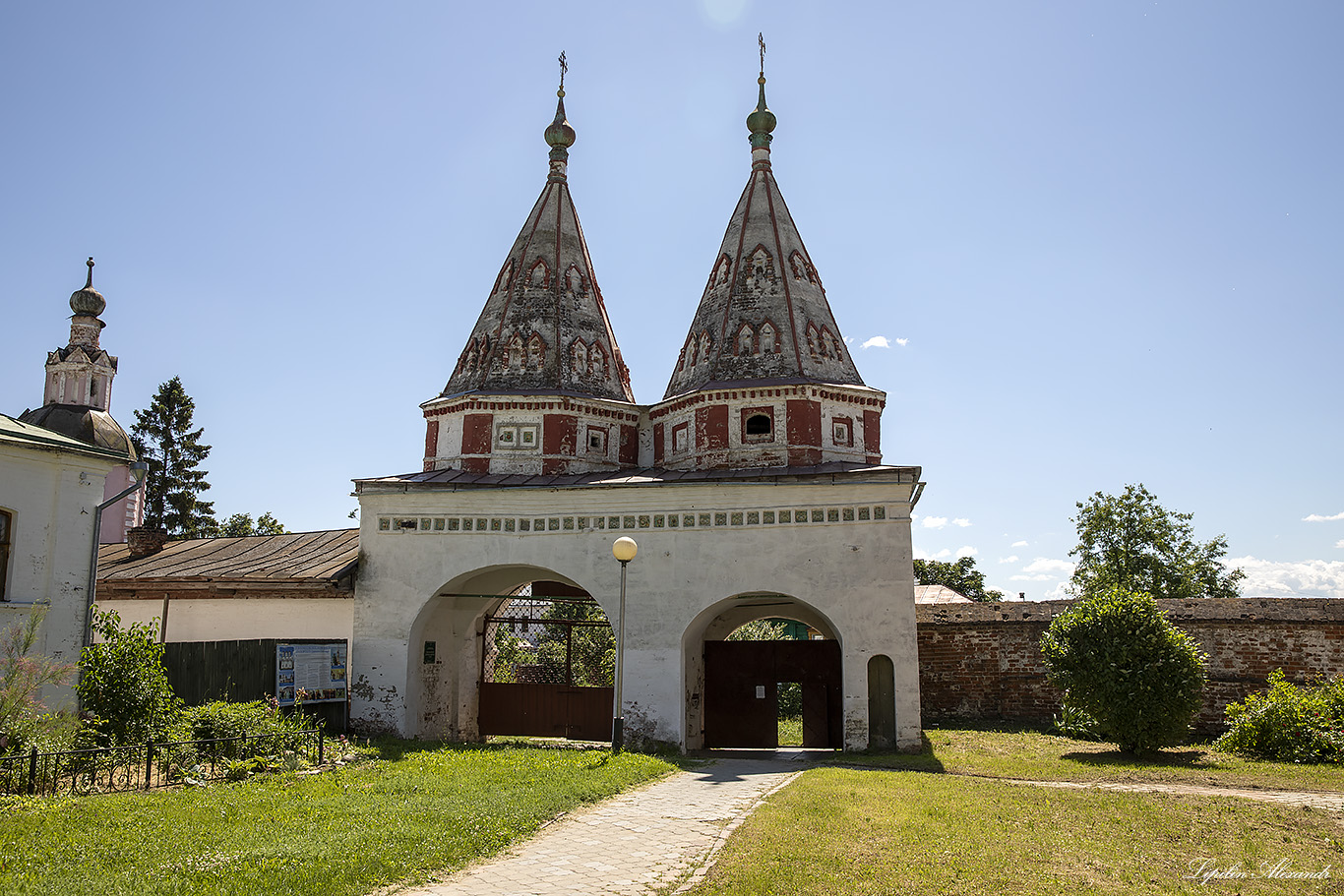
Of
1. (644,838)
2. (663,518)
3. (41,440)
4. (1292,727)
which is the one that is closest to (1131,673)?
(1292,727)

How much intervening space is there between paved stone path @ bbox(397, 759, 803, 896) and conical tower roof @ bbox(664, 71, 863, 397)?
10136mm

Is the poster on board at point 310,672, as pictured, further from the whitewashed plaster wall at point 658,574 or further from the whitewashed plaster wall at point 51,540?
the whitewashed plaster wall at point 51,540

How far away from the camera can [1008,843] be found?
26.9ft

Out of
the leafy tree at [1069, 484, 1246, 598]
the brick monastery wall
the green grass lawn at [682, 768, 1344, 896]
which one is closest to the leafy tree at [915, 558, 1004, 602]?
the leafy tree at [1069, 484, 1246, 598]

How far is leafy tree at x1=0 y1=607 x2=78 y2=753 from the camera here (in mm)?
10336

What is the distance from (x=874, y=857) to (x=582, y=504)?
10.8 metres

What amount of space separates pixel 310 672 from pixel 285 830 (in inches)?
338

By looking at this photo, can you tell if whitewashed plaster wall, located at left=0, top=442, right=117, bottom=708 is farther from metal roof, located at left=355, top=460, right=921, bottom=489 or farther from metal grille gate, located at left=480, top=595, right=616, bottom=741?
metal grille gate, located at left=480, top=595, right=616, bottom=741

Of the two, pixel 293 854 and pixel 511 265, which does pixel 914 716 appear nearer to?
pixel 293 854

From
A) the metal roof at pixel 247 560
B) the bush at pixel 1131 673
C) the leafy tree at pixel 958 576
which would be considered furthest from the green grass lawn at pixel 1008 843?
the leafy tree at pixel 958 576

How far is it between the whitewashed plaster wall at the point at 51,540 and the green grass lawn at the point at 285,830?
5019mm

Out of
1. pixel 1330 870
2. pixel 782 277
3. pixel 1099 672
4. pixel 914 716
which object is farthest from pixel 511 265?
pixel 1330 870

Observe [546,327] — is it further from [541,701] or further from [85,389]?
[85,389]

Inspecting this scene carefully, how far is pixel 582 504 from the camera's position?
1772 centimetres
